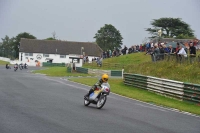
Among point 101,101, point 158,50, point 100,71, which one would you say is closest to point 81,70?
point 100,71

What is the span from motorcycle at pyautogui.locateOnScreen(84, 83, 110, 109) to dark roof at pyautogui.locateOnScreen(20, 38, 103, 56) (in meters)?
98.8

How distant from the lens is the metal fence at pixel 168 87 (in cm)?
2067

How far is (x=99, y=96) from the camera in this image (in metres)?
15.7

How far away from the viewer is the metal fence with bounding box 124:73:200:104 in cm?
2067

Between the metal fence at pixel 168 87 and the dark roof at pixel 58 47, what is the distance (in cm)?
8614

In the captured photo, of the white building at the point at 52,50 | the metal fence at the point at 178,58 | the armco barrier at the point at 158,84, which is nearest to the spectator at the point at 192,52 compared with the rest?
the metal fence at the point at 178,58

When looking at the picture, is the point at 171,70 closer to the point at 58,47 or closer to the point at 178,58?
the point at 178,58

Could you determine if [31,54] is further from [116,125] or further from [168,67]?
[116,125]

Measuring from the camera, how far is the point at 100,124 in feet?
36.4

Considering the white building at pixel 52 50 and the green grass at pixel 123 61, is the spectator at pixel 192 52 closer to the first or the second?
the green grass at pixel 123 61

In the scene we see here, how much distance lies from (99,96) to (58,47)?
102 metres

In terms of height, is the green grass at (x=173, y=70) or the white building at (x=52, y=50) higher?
the white building at (x=52, y=50)

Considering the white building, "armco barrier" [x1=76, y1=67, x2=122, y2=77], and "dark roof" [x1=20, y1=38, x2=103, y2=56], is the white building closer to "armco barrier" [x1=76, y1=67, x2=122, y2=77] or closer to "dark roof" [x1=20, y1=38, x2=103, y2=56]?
"dark roof" [x1=20, y1=38, x2=103, y2=56]

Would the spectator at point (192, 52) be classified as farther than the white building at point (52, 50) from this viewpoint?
No
